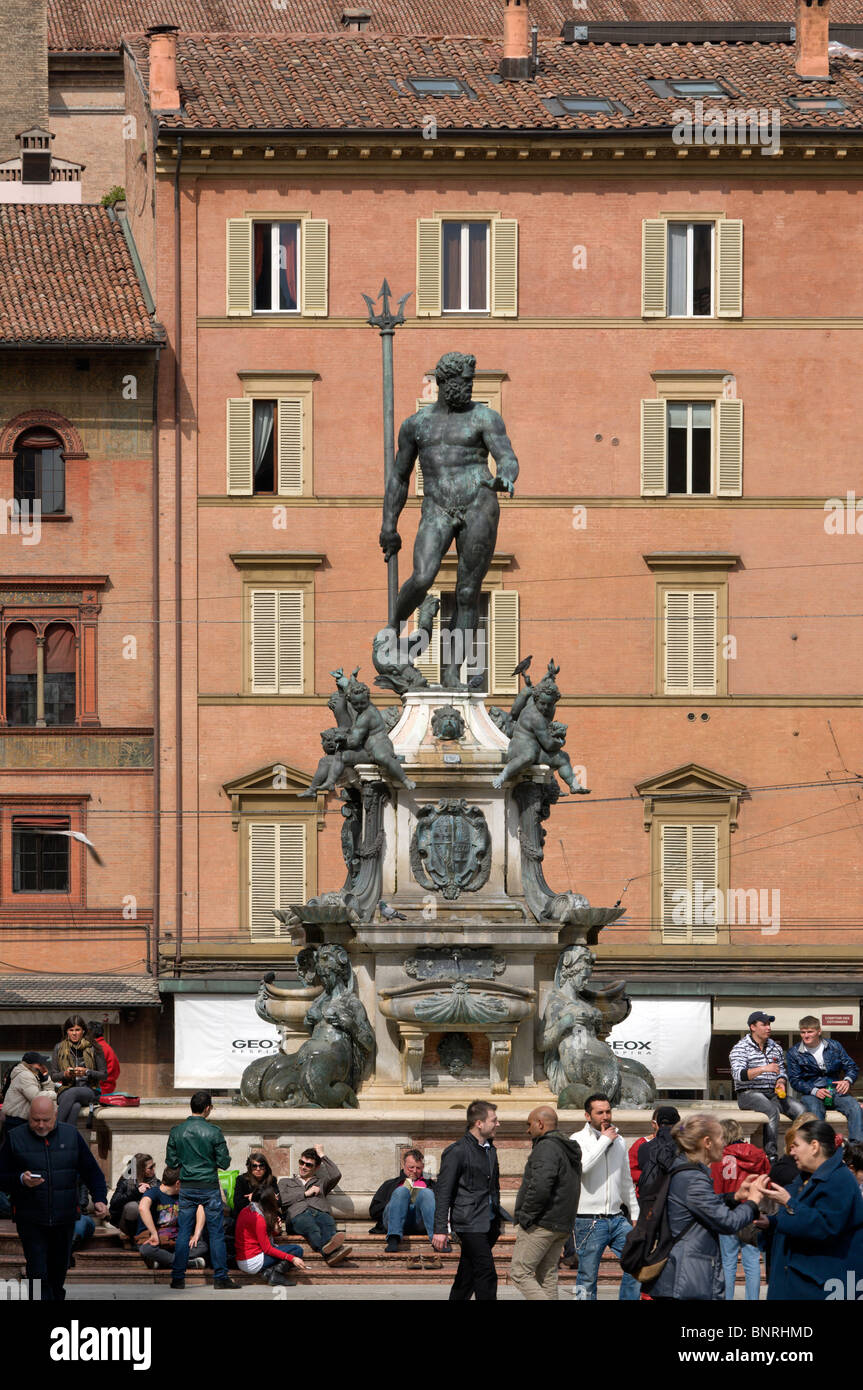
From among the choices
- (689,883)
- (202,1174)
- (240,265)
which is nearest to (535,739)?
(202,1174)

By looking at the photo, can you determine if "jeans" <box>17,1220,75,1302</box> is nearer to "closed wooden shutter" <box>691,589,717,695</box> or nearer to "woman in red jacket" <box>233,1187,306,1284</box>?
"woman in red jacket" <box>233,1187,306,1284</box>

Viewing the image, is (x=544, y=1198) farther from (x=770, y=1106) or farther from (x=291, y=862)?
(x=291, y=862)

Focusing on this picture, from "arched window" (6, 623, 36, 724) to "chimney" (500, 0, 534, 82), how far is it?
13697mm

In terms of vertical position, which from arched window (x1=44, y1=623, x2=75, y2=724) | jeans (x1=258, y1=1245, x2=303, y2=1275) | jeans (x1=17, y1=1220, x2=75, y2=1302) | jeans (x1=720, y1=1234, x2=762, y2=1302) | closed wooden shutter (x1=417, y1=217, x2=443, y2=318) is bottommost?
jeans (x1=258, y1=1245, x2=303, y2=1275)

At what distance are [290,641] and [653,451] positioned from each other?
7.22 m

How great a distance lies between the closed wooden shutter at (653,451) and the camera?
5638 cm

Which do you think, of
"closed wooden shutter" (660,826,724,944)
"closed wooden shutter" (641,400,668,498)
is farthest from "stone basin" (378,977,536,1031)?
"closed wooden shutter" (641,400,668,498)

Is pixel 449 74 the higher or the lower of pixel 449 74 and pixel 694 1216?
the higher

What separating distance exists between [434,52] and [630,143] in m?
6.52

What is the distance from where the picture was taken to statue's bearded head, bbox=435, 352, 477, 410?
91.7ft

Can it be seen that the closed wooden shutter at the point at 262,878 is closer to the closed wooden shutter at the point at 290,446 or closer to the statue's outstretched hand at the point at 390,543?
the closed wooden shutter at the point at 290,446

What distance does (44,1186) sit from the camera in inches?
758

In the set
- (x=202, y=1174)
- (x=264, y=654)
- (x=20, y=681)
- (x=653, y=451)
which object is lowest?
(x=202, y=1174)
